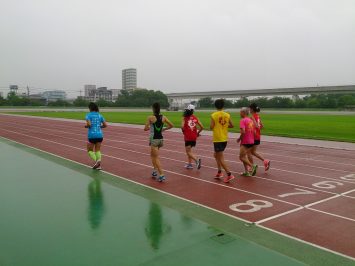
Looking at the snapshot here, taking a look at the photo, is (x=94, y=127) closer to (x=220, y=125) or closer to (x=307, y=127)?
(x=220, y=125)

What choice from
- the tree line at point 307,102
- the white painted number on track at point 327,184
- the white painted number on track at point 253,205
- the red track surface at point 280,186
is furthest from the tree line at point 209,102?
the white painted number on track at point 253,205

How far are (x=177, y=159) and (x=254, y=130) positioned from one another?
3316 mm

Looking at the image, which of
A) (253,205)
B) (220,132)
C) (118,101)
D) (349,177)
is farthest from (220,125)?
(118,101)

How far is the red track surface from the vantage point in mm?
5259

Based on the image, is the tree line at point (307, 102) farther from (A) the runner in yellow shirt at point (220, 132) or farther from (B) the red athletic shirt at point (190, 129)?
(A) the runner in yellow shirt at point (220, 132)

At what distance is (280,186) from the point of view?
7.67 meters

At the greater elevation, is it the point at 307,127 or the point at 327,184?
the point at 327,184

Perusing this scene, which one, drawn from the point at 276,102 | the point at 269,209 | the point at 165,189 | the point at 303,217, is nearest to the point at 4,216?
the point at 165,189

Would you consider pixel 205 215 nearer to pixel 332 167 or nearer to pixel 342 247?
pixel 342 247

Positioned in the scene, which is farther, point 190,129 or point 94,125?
point 190,129

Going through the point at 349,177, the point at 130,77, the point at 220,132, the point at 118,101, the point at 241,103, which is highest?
the point at 130,77

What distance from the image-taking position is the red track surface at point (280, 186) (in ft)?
17.3

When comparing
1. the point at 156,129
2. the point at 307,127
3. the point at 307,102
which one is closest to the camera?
the point at 156,129

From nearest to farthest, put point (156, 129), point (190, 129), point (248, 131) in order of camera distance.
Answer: point (156, 129)
point (248, 131)
point (190, 129)
